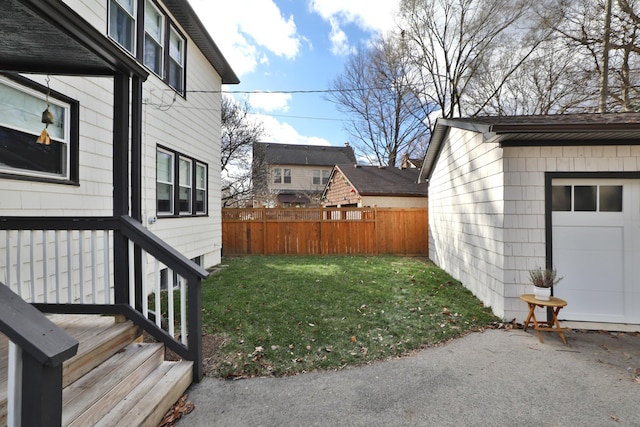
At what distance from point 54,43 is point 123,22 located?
360 centimetres

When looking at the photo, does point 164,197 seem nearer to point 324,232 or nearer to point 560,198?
point 324,232

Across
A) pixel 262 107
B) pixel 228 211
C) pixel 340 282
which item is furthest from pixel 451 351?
pixel 262 107

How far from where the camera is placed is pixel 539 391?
277cm

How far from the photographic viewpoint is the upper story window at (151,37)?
5.07 metres

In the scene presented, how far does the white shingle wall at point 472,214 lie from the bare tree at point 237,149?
464 inches

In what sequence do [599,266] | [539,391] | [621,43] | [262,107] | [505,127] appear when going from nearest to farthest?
[539,391]
[505,127]
[599,266]
[621,43]
[262,107]

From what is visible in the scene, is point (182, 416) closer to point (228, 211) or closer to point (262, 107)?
point (228, 211)

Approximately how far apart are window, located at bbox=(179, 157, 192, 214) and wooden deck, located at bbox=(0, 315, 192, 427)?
4364 millimetres

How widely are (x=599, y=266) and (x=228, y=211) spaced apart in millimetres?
9915

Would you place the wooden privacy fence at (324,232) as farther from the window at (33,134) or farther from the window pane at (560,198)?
the window at (33,134)

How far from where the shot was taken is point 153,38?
5945mm

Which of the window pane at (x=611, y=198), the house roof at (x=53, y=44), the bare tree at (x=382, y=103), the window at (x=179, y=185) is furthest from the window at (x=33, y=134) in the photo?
the bare tree at (x=382, y=103)

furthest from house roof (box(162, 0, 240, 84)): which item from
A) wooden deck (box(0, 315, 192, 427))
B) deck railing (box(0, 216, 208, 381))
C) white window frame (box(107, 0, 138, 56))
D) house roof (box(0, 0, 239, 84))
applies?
wooden deck (box(0, 315, 192, 427))

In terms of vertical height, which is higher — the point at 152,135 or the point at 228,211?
the point at 152,135
